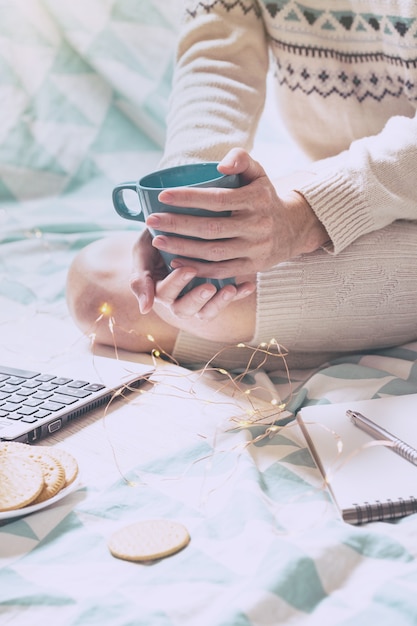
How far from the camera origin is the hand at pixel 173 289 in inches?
33.3

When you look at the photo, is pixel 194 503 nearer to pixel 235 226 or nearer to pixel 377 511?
pixel 377 511

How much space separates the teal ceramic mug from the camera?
0.79 m

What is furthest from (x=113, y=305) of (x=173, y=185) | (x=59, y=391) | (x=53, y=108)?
(x=53, y=108)

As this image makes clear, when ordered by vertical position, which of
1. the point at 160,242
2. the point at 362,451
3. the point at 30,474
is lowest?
the point at 362,451

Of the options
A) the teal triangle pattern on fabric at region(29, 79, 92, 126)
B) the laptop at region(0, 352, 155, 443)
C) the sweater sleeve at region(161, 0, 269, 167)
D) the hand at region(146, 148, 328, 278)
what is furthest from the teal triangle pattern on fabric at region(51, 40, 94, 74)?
the hand at region(146, 148, 328, 278)

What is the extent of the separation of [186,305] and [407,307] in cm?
32

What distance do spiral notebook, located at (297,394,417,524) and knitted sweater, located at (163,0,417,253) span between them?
32cm

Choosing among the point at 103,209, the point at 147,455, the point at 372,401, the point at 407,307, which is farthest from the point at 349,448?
the point at 103,209

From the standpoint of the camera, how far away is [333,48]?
1.18m

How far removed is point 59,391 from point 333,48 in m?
0.65

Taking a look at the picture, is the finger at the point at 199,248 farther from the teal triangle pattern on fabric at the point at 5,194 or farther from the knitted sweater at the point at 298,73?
the teal triangle pattern on fabric at the point at 5,194

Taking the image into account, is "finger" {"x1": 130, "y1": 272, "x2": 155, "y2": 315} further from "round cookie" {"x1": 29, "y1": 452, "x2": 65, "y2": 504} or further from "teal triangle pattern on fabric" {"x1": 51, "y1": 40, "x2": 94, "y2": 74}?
"teal triangle pattern on fabric" {"x1": 51, "y1": 40, "x2": 94, "y2": 74}

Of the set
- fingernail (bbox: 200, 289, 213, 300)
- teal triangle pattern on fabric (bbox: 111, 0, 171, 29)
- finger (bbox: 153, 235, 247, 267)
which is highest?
teal triangle pattern on fabric (bbox: 111, 0, 171, 29)

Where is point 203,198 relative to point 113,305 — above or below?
above
